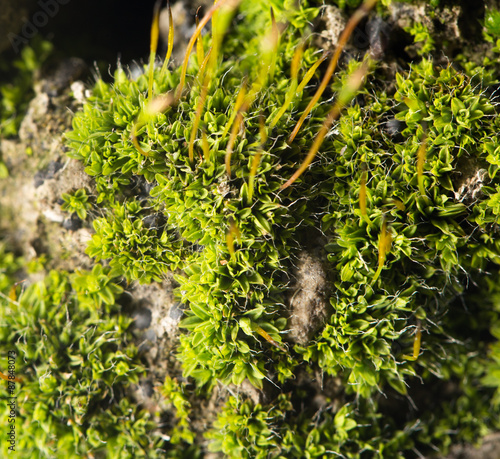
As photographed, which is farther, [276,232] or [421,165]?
[276,232]

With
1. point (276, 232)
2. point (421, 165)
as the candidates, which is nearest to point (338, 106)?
point (421, 165)

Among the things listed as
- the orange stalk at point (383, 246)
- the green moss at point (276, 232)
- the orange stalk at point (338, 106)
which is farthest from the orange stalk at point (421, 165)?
the orange stalk at point (338, 106)

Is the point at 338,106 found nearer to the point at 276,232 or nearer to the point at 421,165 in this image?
the point at 421,165

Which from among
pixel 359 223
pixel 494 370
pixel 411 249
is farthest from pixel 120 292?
pixel 494 370

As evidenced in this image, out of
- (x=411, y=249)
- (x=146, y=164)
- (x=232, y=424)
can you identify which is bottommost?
(x=232, y=424)

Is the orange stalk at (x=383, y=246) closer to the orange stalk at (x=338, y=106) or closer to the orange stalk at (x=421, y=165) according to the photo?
the orange stalk at (x=421, y=165)

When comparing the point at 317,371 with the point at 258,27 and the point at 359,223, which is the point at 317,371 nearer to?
the point at 359,223

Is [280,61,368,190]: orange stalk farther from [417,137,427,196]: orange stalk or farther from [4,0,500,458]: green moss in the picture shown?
[417,137,427,196]: orange stalk

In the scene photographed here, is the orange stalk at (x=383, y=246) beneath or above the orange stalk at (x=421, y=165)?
beneath

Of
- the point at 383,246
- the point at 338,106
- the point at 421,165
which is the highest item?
the point at 338,106

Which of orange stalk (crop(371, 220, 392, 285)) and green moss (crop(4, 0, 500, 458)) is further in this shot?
green moss (crop(4, 0, 500, 458))

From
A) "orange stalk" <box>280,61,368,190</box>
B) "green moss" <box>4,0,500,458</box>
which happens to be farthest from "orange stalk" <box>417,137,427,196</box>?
"orange stalk" <box>280,61,368,190</box>
